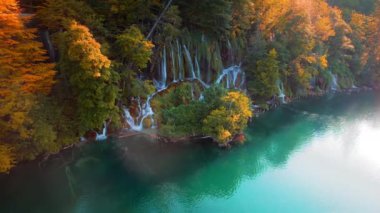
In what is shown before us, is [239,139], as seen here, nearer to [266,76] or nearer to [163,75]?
[163,75]

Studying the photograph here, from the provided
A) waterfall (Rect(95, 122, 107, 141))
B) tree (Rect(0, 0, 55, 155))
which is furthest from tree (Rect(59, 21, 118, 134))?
waterfall (Rect(95, 122, 107, 141))

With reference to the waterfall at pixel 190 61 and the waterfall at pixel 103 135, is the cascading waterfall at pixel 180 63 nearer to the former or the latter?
the waterfall at pixel 190 61

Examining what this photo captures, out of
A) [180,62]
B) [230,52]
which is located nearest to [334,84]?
[230,52]

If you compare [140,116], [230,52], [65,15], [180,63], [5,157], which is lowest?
[5,157]

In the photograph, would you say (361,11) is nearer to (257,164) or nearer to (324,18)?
Answer: (324,18)

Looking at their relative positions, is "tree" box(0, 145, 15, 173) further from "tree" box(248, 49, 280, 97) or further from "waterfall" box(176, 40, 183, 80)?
"tree" box(248, 49, 280, 97)

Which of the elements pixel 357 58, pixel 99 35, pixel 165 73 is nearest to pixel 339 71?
pixel 357 58
